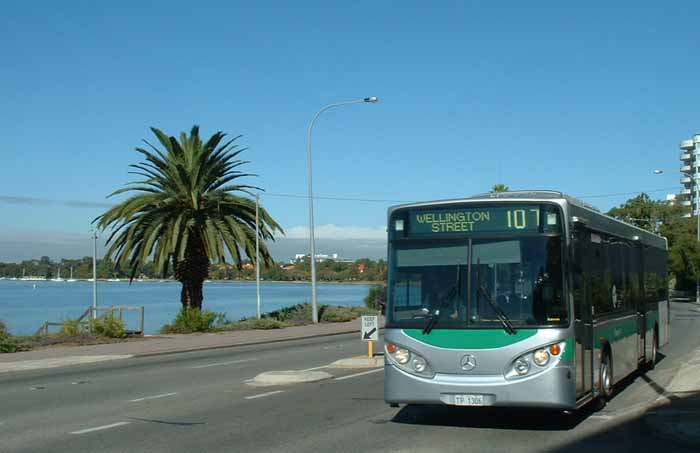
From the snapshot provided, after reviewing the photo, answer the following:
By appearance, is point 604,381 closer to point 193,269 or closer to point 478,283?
point 478,283

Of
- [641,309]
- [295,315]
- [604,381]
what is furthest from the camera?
[295,315]

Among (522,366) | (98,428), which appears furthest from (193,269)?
(522,366)

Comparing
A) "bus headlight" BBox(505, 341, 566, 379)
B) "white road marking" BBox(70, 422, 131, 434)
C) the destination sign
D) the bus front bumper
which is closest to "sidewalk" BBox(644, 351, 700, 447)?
the bus front bumper

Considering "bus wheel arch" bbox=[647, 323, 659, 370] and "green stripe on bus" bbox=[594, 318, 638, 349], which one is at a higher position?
"green stripe on bus" bbox=[594, 318, 638, 349]

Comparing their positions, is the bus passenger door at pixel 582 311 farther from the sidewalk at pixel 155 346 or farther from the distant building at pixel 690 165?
the distant building at pixel 690 165

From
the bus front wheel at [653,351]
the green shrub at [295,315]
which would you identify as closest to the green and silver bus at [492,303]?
the bus front wheel at [653,351]

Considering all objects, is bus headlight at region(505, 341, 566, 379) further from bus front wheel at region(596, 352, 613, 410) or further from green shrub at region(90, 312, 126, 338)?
green shrub at region(90, 312, 126, 338)

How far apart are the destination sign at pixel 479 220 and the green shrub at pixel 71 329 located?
2079 centimetres

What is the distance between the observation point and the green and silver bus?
9.77 m

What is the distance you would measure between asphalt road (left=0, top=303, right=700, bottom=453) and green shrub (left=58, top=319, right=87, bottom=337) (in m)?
11.1

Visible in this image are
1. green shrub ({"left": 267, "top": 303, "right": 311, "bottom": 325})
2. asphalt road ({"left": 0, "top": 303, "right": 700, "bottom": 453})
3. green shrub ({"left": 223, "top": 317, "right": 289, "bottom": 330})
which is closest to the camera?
asphalt road ({"left": 0, "top": 303, "right": 700, "bottom": 453})

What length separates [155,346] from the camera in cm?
2695

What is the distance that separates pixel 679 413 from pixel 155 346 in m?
19.1

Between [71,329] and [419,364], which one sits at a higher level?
[419,364]
